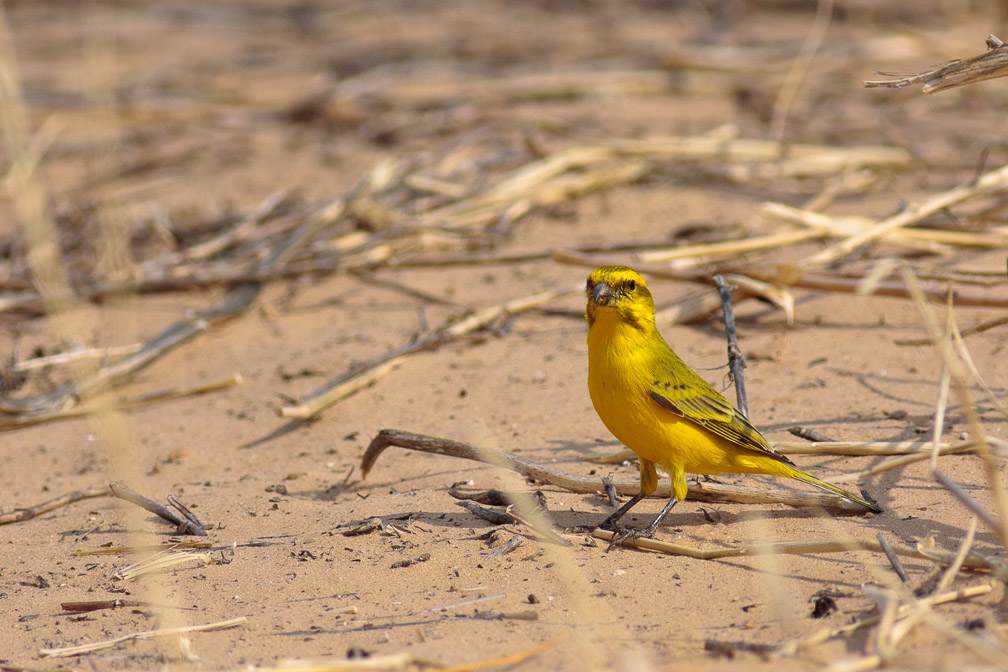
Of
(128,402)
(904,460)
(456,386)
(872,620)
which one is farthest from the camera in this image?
(128,402)

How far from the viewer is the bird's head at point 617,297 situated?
360 centimetres

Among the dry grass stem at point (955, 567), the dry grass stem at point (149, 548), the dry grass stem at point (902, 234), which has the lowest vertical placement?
the dry grass stem at point (149, 548)

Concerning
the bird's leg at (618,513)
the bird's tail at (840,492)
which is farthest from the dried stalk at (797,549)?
the bird's tail at (840,492)

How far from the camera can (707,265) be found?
572 centimetres

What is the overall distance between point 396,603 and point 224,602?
599 mm

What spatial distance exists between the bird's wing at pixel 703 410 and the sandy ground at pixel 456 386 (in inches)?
12.4

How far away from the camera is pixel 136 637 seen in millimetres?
2971

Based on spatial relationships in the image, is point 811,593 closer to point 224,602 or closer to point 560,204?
point 224,602

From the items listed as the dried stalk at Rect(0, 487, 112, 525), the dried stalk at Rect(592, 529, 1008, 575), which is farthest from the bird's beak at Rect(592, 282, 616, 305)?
the dried stalk at Rect(0, 487, 112, 525)

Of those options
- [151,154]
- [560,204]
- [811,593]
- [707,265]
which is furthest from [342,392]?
[151,154]

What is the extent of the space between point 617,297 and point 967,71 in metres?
1.45

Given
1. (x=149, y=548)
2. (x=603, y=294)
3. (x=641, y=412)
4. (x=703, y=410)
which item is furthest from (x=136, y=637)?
(x=703, y=410)

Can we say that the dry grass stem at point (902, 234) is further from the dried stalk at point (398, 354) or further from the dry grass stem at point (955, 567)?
the dry grass stem at point (955, 567)

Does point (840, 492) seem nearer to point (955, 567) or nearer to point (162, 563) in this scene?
point (955, 567)
